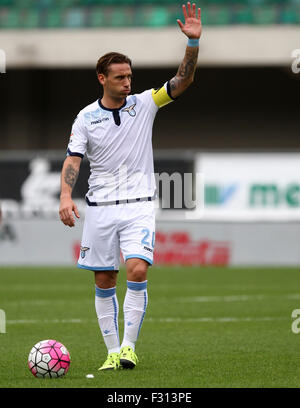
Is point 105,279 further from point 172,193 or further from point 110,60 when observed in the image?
point 172,193

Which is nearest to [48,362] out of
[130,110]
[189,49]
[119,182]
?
[119,182]

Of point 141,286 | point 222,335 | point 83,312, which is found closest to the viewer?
point 141,286

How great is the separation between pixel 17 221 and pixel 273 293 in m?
7.60

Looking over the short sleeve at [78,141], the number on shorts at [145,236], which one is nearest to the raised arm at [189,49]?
the short sleeve at [78,141]

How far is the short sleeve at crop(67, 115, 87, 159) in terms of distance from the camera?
742 cm

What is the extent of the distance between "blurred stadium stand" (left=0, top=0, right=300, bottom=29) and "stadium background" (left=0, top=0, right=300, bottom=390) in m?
0.04

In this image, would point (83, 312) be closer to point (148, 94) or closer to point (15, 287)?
point (15, 287)

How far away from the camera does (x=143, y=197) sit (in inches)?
296

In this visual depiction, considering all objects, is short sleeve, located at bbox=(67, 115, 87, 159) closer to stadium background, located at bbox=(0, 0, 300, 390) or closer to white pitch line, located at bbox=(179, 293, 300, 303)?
stadium background, located at bbox=(0, 0, 300, 390)

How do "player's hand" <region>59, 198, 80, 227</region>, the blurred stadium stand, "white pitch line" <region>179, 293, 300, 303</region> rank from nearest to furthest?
"player's hand" <region>59, 198, 80, 227</region>, "white pitch line" <region>179, 293, 300, 303</region>, the blurred stadium stand

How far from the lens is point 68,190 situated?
7.28 m

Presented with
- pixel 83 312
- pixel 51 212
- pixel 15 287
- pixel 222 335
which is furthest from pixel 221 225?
pixel 222 335

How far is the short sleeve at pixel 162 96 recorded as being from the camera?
7539mm

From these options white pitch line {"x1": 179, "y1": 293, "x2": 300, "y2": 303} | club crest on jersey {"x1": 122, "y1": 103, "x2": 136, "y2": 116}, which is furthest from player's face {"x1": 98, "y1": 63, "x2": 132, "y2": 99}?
white pitch line {"x1": 179, "y1": 293, "x2": 300, "y2": 303}
